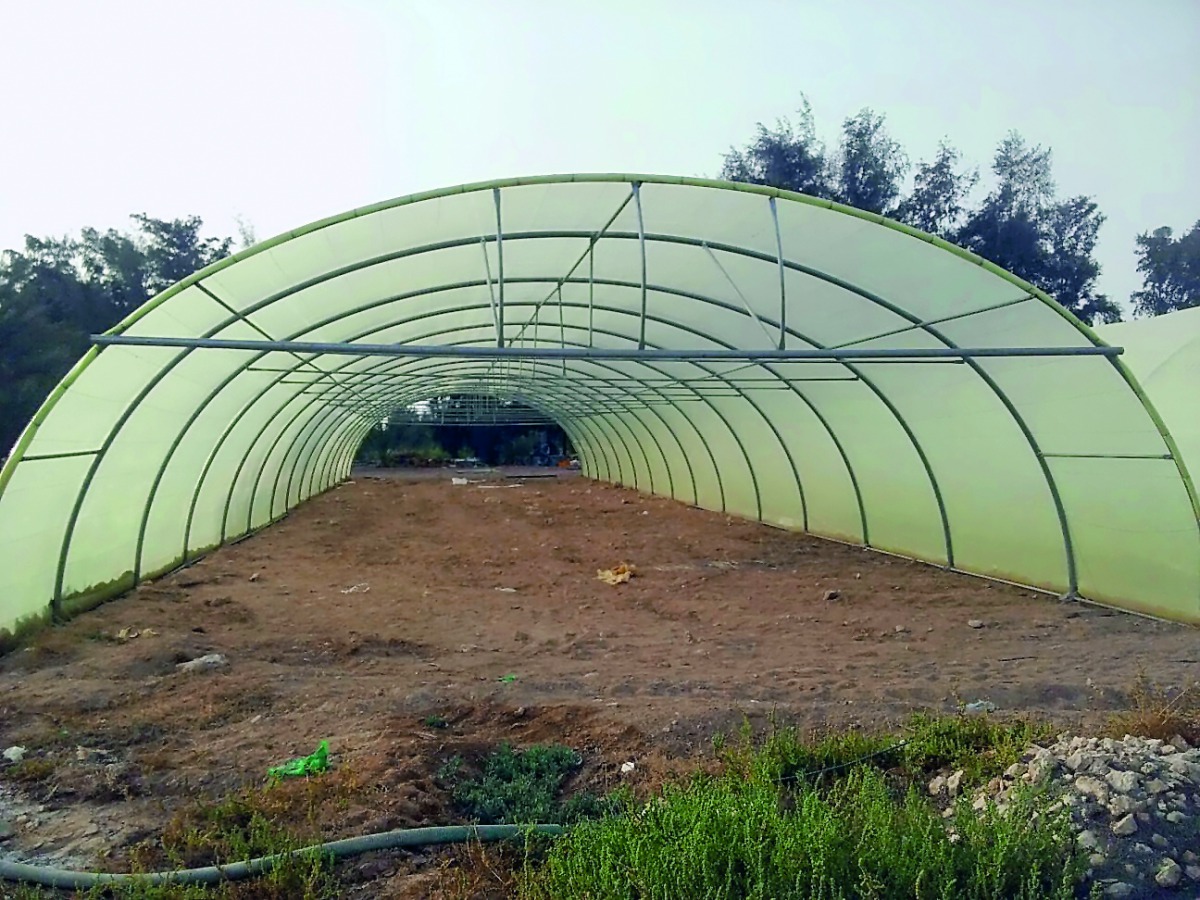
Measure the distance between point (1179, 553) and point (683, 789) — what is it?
6.73 metres

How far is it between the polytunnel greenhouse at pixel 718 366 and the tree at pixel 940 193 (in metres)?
27.5

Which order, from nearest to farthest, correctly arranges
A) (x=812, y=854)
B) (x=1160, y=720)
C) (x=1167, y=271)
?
(x=812, y=854)
(x=1160, y=720)
(x=1167, y=271)

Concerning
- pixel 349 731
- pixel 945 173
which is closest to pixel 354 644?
pixel 349 731

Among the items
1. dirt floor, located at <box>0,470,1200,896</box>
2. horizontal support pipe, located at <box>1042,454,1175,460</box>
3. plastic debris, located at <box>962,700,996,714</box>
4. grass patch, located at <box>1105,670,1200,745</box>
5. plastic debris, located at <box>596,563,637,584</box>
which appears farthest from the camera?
plastic debris, located at <box>596,563,637,584</box>

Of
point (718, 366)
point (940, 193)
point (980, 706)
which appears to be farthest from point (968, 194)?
point (980, 706)

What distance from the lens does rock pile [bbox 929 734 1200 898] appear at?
3.98 m

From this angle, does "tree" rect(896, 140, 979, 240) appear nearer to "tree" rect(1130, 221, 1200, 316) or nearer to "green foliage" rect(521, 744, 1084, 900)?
"tree" rect(1130, 221, 1200, 316)

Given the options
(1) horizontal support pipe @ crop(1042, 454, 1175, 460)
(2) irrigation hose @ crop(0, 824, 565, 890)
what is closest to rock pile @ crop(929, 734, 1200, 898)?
(2) irrigation hose @ crop(0, 824, 565, 890)

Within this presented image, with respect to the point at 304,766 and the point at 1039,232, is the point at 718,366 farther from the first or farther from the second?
the point at 1039,232

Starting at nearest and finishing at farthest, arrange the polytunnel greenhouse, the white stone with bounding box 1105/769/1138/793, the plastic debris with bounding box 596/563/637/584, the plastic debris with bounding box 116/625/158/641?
the white stone with bounding box 1105/769/1138/793, the polytunnel greenhouse, the plastic debris with bounding box 116/625/158/641, the plastic debris with bounding box 596/563/637/584

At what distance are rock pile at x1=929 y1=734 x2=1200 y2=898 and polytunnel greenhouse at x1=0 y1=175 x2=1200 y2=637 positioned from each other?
11.8 feet

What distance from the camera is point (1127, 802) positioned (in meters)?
4.28

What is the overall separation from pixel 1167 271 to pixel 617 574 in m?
32.5

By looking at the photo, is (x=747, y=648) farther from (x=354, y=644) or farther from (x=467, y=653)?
(x=354, y=644)
